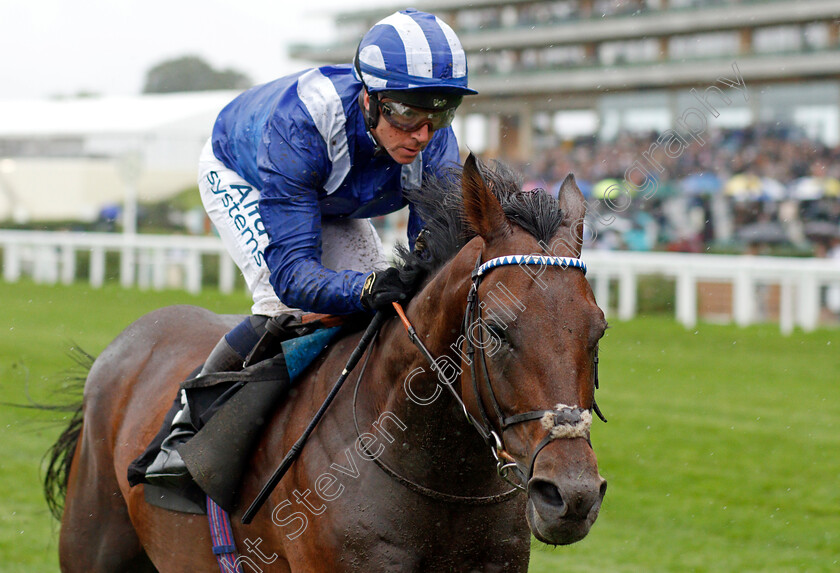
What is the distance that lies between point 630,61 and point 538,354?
3762cm

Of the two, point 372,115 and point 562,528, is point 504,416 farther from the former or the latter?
point 372,115

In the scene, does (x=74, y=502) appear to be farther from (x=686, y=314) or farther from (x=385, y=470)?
(x=686, y=314)

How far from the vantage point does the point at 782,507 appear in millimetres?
5727

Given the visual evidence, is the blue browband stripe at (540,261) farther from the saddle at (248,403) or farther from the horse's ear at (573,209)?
the saddle at (248,403)

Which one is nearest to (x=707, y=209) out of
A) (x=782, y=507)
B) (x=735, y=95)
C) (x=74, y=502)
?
(x=735, y=95)

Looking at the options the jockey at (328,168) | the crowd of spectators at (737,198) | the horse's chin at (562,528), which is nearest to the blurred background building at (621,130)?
the crowd of spectators at (737,198)

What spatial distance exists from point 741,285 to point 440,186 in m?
10.6

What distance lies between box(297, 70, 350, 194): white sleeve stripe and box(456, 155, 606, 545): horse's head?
0.69m

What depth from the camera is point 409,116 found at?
2.66 metres

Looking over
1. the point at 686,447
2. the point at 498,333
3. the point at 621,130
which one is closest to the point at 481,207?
the point at 498,333

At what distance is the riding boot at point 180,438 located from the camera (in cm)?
295

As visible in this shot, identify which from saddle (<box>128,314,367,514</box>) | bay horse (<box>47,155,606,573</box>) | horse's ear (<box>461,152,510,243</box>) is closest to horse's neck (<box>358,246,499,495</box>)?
bay horse (<box>47,155,606,573</box>)

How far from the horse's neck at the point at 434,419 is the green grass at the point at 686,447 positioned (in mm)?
548

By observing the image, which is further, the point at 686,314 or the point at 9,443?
the point at 686,314
